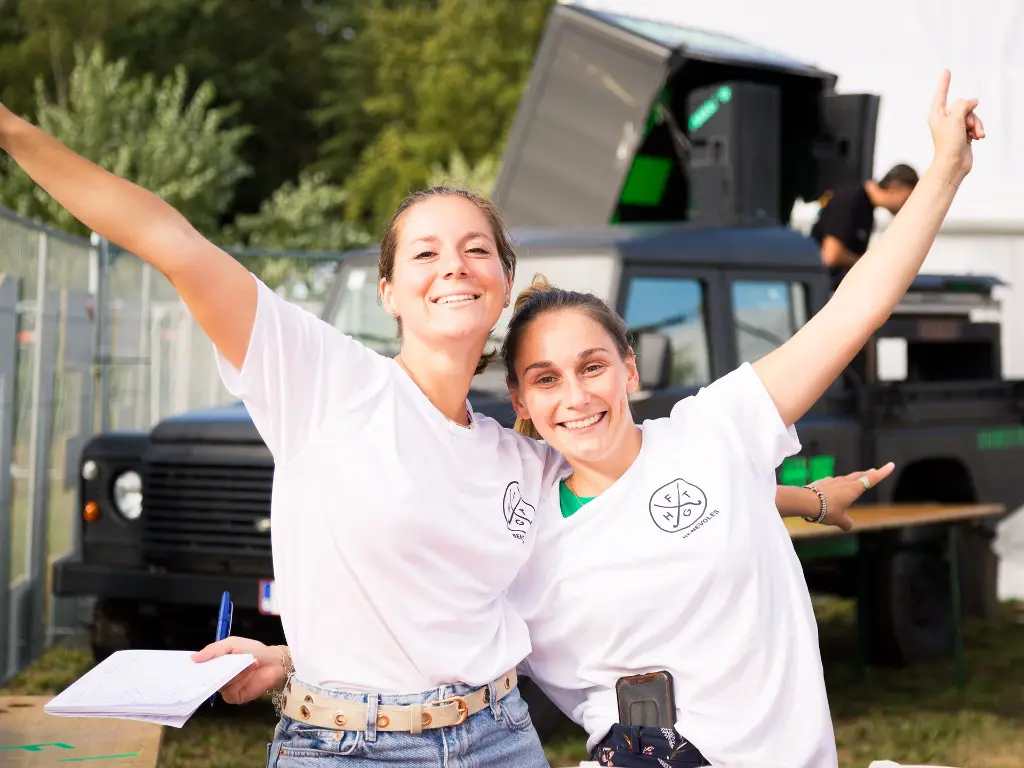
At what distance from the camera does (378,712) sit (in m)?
2.05

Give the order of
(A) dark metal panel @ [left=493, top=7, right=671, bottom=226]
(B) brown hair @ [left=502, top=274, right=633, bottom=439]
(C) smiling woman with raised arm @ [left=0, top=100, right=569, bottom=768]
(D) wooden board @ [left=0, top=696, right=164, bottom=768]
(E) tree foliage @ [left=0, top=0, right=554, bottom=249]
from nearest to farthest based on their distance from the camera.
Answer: (C) smiling woman with raised arm @ [left=0, top=100, right=569, bottom=768]
(B) brown hair @ [left=502, top=274, right=633, bottom=439]
(D) wooden board @ [left=0, top=696, right=164, bottom=768]
(A) dark metal panel @ [left=493, top=7, right=671, bottom=226]
(E) tree foliage @ [left=0, top=0, right=554, bottom=249]

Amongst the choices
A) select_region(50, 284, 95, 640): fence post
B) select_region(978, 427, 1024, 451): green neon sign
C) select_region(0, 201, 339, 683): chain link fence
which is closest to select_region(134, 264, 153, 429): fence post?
select_region(0, 201, 339, 683): chain link fence

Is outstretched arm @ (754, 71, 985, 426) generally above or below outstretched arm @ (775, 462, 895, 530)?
above

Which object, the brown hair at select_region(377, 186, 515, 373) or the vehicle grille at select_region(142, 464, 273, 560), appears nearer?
the brown hair at select_region(377, 186, 515, 373)

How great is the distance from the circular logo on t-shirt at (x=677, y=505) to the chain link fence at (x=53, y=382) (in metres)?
4.28

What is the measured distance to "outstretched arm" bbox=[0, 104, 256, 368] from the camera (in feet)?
5.89

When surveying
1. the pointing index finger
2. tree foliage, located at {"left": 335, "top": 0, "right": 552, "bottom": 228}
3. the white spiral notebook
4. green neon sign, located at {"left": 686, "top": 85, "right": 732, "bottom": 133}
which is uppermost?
tree foliage, located at {"left": 335, "top": 0, "right": 552, "bottom": 228}

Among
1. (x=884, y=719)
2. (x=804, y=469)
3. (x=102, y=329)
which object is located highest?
(x=102, y=329)

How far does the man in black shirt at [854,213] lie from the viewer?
6.76 metres

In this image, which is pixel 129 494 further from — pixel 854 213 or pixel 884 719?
pixel 854 213

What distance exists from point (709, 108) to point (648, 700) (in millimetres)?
5024

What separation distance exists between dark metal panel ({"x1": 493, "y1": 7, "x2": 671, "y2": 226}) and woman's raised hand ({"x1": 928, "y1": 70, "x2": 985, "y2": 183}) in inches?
183

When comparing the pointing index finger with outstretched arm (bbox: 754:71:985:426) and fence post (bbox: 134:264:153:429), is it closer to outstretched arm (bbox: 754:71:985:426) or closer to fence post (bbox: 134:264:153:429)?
outstretched arm (bbox: 754:71:985:426)

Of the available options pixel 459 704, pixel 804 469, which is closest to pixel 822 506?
pixel 459 704
